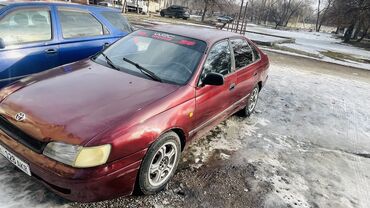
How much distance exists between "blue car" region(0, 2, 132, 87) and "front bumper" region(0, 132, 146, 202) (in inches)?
80.7

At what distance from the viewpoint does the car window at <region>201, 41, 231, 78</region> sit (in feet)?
12.1

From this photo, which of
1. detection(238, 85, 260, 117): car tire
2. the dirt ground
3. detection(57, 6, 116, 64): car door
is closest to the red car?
the dirt ground

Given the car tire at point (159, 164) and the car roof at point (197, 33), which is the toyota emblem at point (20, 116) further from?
the car roof at point (197, 33)

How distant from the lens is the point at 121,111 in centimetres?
269

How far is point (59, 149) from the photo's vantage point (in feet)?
7.82

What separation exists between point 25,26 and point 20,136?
255 cm

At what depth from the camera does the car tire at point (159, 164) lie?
2.78 meters

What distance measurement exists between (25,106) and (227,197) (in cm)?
216

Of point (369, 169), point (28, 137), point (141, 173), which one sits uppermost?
point (28, 137)

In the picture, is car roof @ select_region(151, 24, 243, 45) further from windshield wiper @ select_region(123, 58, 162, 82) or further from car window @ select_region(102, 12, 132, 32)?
car window @ select_region(102, 12, 132, 32)

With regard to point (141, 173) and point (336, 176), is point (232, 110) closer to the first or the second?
point (336, 176)

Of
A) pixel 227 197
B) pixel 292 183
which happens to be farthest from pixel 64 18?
pixel 292 183

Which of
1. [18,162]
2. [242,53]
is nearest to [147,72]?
[18,162]

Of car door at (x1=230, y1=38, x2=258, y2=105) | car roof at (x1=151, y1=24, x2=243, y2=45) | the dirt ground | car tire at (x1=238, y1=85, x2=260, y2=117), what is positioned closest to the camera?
the dirt ground
